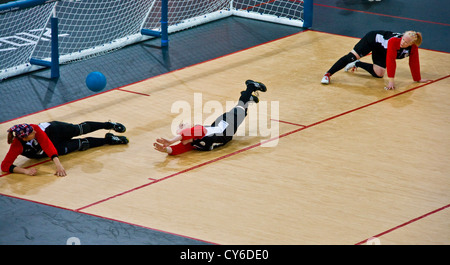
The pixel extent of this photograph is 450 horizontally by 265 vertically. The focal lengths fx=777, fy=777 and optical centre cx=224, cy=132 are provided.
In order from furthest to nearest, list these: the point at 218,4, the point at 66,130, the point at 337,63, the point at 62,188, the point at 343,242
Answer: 1. the point at 218,4
2. the point at 337,63
3. the point at 66,130
4. the point at 62,188
5. the point at 343,242

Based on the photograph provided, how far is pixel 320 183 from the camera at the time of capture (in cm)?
849

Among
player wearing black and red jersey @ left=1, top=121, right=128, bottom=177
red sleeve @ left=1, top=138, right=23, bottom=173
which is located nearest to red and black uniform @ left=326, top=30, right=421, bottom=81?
player wearing black and red jersey @ left=1, top=121, right=128, bottom=177

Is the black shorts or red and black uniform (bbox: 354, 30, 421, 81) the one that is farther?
the black shorts

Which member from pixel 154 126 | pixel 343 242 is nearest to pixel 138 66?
pixel 154 126

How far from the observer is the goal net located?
12.7 m

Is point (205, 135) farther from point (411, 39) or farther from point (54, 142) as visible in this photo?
point (411, 39)

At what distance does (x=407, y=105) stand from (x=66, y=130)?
467cm

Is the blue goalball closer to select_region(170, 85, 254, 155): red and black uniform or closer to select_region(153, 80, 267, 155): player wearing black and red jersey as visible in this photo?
select_region(153, 80, 267, 155): player wearing black and red jersey

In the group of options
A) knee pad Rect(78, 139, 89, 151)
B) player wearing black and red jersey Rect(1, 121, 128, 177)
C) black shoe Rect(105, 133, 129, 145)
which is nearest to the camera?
player wearing black and red jersey Rect(1, 121, 128, 177)

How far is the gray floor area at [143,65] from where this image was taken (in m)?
7.51

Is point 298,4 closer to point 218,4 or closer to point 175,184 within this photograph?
point 218,4

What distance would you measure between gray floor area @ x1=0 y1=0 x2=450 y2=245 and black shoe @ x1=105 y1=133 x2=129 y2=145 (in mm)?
1594

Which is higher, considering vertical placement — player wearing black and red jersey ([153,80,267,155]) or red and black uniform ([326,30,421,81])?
red and black uniform ([326,30,421,81])

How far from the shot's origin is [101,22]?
14359mm
